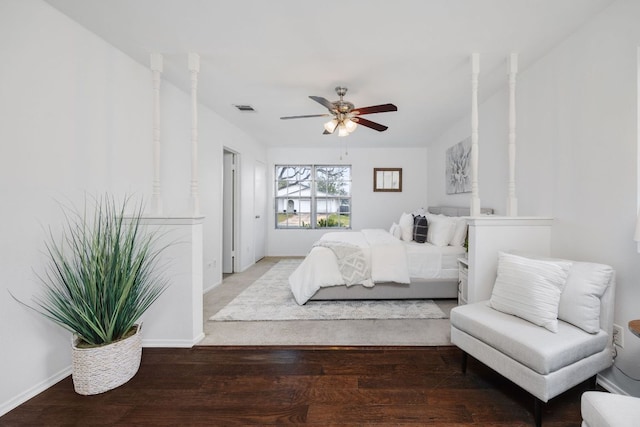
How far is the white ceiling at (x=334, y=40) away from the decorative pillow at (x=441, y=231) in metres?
1.54

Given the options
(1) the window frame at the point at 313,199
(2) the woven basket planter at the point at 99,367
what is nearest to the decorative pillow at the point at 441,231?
(1) the window frame at the point at 313,199

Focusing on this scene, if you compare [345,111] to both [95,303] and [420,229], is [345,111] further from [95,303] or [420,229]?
[95,303]

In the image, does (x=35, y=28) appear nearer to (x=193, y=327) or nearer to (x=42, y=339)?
(x=42, y=339)

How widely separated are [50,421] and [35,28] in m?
2.32

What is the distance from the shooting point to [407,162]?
20.1ft

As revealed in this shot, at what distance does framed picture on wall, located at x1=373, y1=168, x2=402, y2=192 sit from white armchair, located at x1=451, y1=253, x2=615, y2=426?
173 inches

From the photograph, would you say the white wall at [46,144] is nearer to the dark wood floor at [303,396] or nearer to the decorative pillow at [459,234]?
the dark wood floor at [303,396]

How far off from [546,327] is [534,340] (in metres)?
0.18

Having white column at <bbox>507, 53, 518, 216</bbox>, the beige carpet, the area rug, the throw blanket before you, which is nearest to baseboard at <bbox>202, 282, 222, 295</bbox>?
the area rug

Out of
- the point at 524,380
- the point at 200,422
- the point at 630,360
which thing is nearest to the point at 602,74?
the point at 630,360

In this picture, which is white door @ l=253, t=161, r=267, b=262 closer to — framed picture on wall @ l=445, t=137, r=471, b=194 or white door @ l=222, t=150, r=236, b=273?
white door @ l=222, t=150, r=236, b=273

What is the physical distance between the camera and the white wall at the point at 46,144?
161cm

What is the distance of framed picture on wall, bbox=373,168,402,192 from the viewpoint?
6.13 m

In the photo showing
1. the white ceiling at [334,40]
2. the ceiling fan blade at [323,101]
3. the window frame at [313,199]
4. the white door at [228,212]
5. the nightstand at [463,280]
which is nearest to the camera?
the white ceiling at [334,40]
